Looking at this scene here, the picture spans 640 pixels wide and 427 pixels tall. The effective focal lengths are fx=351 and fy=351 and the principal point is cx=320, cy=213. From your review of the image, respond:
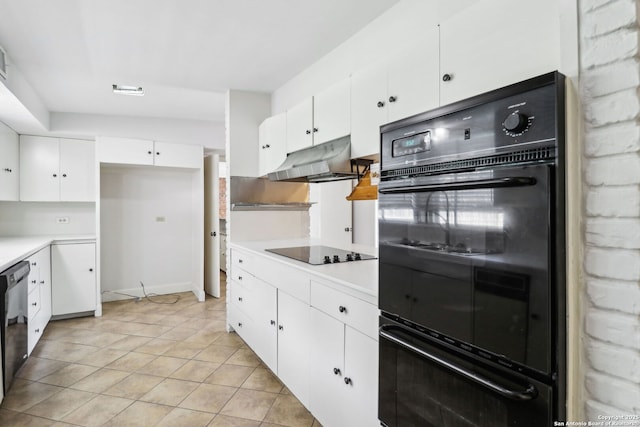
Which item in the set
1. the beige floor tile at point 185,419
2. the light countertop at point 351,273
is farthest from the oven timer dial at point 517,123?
the beige floor tile at point 185,419

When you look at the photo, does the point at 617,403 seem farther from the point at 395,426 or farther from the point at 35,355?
the point at 35,355

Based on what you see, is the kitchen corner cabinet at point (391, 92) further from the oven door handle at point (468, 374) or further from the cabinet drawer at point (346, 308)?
the oven door handle at point (468, 374)

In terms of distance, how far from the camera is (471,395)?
1.09 meters

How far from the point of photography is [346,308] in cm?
170

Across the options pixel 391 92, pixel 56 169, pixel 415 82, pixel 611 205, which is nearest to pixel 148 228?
pixel 56 169

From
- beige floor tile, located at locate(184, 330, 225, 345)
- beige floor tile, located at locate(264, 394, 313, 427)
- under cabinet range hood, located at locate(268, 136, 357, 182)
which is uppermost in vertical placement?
under cabinet range hood, located at locate(268, 136, 357, 182)

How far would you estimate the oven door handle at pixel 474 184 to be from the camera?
95 cm

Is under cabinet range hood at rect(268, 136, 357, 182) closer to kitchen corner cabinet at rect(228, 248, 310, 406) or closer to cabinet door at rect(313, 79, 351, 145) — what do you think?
cabinet door at rect(313, 79, 351, 145)

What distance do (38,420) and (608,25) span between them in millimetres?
3225

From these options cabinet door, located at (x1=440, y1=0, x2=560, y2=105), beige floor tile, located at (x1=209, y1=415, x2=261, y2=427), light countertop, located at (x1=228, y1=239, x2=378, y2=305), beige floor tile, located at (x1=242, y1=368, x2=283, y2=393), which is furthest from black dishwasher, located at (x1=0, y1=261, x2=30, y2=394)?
cabinet door, located at (x1=440, y1=0, x2=560, y2=105)

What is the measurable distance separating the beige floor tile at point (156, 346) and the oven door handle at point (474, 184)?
278 centimetres

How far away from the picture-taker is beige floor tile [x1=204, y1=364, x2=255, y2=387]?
2543 millimetres

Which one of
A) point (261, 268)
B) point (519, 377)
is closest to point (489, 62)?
point (519, 377)

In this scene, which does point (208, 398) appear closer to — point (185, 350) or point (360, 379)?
point (185, 350)
